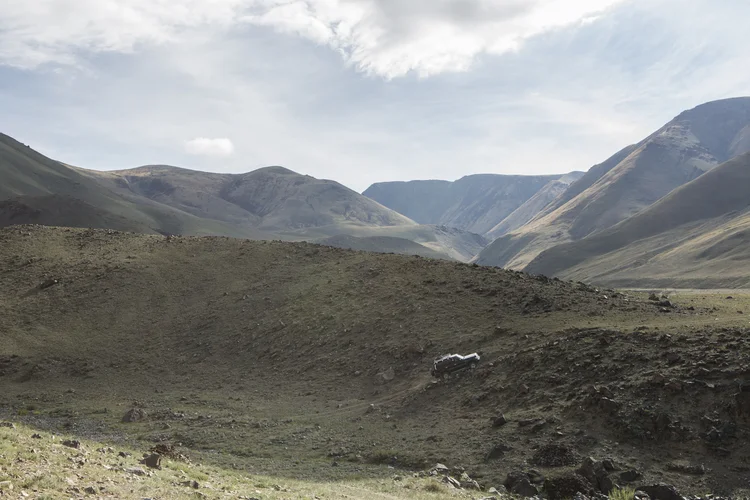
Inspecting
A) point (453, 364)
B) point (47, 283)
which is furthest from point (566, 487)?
point (47, 283)

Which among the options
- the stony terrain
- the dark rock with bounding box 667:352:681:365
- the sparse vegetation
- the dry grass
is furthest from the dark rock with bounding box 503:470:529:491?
the dark rock with bounding box 667:352:681:365

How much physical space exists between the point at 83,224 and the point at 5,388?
379ft

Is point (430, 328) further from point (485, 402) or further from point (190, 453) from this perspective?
point (190, 453)

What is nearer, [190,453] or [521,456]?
[521,456]

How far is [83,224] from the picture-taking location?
451 ft

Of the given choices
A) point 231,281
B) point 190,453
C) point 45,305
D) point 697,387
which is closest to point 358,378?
point 190,453

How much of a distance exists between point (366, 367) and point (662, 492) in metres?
18.5

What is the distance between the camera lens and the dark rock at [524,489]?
1689 cm

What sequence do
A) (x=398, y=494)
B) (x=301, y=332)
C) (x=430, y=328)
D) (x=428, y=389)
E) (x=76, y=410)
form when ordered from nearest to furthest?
(x=398, y=494) < (x=428, y=389) < (x=76, y=410) < (x=430, y=328) < (x=301, y=332)

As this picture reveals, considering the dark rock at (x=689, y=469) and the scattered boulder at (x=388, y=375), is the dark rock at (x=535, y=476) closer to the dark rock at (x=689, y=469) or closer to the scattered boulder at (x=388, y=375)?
the dark rock at (x=689, y=469)

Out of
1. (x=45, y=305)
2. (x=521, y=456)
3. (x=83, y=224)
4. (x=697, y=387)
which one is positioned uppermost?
(x=83, y=224)

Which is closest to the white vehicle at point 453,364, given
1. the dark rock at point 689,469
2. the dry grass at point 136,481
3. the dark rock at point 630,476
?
the dry grass at point 136,481

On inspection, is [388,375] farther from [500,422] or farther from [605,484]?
[605,484]

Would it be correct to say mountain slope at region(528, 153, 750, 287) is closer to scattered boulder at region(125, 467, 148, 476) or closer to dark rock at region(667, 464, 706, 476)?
dark rock at region(667, 464, 706, 476)
